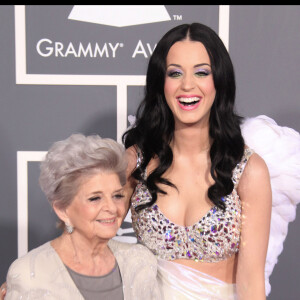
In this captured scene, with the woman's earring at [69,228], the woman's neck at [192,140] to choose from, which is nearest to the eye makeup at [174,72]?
the woman's neck at [192,140]

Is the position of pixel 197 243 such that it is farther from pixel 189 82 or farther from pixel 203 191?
pixel 189 82

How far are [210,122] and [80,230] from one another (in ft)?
2.14

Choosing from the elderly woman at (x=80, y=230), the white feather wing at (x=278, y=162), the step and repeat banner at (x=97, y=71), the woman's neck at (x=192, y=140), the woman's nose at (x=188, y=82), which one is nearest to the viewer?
the elderly woman at (x=80, y=230)

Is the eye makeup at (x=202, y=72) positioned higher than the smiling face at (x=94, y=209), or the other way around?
the eye makeup at (x=202, y=72)

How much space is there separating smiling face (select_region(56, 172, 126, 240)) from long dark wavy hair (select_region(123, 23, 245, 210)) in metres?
0.30

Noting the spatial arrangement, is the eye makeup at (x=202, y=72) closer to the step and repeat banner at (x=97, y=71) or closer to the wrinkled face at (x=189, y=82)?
the wrinkled face at (x=189, y=82)

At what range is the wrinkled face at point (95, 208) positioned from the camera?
1.44 m

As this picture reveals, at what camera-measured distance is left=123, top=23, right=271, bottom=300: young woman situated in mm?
1674

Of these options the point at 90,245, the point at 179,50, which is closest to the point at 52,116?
the point at 179,50

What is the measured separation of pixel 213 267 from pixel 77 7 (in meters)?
1.53

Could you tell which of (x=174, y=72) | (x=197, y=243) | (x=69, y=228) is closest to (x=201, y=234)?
(x=197, y=243)

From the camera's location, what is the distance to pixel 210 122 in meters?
1.83

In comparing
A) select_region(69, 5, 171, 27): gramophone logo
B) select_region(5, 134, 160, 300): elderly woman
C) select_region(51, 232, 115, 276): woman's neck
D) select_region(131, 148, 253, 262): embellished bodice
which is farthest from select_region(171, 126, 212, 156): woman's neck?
select_region(69, 5, 171, 27): gramophone logo

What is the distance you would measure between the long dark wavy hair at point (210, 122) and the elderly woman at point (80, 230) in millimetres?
300
